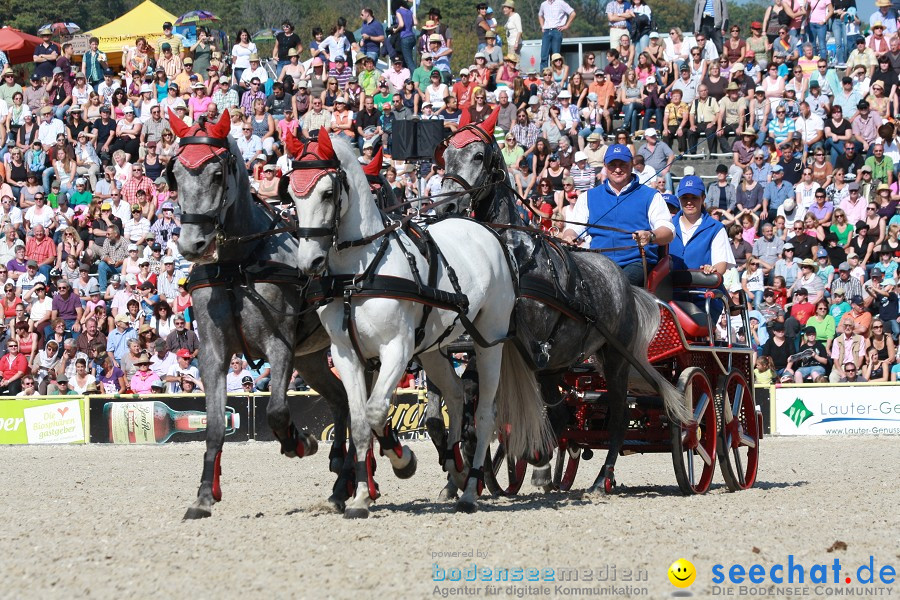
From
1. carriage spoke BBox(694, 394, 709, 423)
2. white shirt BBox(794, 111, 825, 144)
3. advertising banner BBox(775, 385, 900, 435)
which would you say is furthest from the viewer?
white shirt BBox(794, 111, 825, 144)

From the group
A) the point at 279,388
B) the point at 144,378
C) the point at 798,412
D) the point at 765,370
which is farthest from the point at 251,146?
the point at 279,388

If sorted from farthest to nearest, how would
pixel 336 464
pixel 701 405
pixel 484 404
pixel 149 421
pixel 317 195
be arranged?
1. pixel 149 421
2. pixel 701 405
3. pixel 336 464
4. pixel 484 404
5. pixel 317 195

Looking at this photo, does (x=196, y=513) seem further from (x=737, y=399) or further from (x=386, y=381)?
(x=737, y=399)

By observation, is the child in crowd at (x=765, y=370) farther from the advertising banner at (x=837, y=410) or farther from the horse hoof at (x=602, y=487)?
the horse hoof at (x=602, y=487)

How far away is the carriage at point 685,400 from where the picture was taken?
9.24 m

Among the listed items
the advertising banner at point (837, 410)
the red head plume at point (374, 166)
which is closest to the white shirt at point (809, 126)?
the advertising banner at point (837, 410)

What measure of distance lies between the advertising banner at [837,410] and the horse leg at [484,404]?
963cm

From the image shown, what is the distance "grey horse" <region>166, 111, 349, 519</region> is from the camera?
302 inches

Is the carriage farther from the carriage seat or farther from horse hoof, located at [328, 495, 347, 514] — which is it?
horse hoof, located at [328, 495, 347, 514]

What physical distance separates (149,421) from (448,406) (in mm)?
10106

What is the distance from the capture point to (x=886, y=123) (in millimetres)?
18875

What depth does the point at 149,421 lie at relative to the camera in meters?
17.7

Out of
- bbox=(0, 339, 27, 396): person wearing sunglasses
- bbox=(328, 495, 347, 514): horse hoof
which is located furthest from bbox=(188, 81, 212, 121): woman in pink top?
bbox=(328, 495, 347, 514): horse hoof

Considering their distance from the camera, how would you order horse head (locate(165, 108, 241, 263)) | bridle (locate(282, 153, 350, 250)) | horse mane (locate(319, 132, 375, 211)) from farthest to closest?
horse head (locate(165, 108, 241, 263)) < horse mane (locate(319, 132, 375, 211)) < bridle (locate(282, 153, 350, 250))
